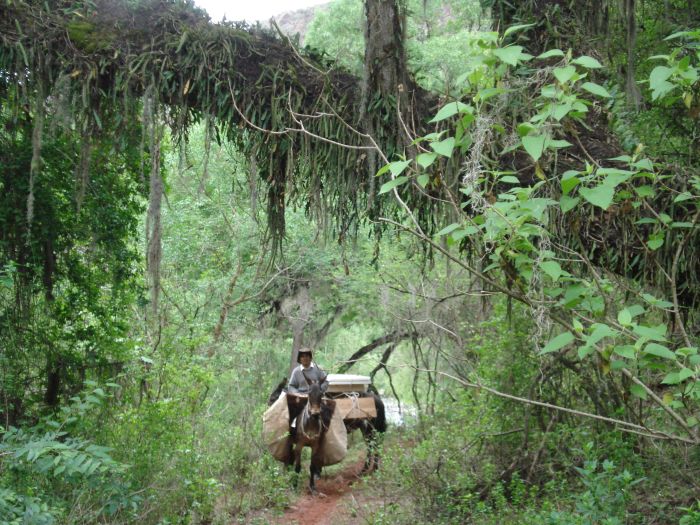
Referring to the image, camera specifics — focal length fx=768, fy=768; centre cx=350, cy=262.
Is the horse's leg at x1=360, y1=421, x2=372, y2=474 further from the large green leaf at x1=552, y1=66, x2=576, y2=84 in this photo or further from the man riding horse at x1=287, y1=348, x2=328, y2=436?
the large green leaf at x1=552, y1=66, x2=576, y2=84

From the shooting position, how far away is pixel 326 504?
37.7 ft

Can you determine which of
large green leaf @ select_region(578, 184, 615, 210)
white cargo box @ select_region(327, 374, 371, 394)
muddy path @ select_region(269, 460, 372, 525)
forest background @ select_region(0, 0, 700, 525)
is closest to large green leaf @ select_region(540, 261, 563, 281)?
forest background @ select_region(0, 0, 700, 525)

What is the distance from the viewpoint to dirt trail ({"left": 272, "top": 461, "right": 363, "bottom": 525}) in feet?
32.6

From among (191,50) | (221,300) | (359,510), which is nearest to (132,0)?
(191,50)

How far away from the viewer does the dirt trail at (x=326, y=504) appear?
9.95m

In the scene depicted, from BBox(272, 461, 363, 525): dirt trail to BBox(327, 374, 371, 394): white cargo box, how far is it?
1.53 metres

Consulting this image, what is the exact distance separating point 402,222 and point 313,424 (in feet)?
21.2

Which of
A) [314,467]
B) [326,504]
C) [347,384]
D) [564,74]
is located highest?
[564,74]

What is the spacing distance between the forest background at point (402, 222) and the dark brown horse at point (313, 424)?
0.88m

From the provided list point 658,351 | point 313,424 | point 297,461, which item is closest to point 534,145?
point 658,351

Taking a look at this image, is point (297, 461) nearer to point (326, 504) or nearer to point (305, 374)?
point (326, 504)

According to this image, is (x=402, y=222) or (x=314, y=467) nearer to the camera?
(x=402, y=222)

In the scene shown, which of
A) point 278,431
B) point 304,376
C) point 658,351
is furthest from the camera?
point 278,431

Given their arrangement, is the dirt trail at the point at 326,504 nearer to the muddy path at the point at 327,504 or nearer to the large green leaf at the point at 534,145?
the muddy path at the point at 327,504
